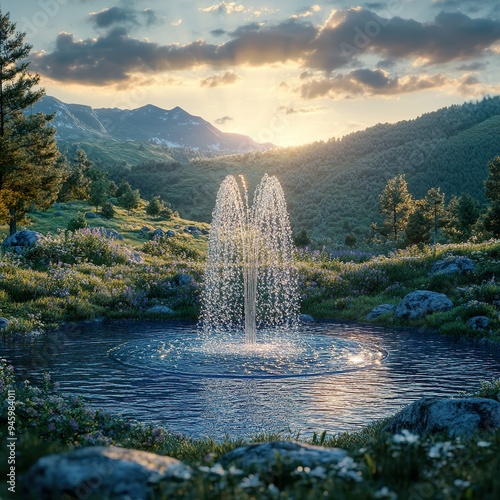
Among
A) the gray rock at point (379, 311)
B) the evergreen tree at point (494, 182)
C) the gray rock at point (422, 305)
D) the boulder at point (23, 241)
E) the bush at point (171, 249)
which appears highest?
the evergreen tree at point (494, 182)

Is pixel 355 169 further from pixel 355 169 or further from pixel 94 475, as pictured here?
pixel 94 475

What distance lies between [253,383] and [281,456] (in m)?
8.46

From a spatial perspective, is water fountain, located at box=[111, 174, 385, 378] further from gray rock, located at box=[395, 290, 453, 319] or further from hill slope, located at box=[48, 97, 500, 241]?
hill slope, located at box=[48, 97, 500, 241]

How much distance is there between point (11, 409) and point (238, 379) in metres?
6.69

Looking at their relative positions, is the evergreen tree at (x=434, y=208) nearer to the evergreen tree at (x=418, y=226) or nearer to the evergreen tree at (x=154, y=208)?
the evergreen tree at (x=418, y=226)

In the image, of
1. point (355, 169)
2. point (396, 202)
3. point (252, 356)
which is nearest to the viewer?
point (252, 356)

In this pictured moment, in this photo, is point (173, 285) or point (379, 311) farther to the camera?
point (173, 285)

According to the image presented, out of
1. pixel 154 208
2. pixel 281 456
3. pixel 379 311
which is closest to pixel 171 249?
pixel 379 311

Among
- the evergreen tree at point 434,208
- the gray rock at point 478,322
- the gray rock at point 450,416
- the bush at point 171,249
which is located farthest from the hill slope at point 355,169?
the gray rock at point 450,416

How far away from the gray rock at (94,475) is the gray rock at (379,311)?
19.7 meters

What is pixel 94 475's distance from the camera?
12.3 feet

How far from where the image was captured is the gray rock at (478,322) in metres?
19.2

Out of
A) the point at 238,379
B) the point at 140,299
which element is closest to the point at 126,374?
the point at 238,379

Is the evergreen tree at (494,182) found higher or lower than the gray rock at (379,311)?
higher
